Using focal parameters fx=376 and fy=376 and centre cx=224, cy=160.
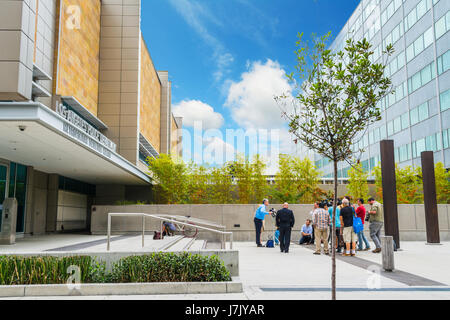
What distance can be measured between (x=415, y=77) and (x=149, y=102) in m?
27.3

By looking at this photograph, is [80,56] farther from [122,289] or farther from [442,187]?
[442,187]

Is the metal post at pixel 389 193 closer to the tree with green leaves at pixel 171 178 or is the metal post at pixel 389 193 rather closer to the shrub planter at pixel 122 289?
the shrub planter at pixel 122 289

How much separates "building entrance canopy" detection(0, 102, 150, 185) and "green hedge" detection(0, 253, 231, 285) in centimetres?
436

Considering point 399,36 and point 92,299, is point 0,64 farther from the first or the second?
point 399,36

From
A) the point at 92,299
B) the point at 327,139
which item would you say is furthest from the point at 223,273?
the point at 327,139

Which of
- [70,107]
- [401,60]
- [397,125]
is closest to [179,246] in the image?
[70,107]

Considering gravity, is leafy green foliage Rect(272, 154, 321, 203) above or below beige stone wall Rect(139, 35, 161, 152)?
below

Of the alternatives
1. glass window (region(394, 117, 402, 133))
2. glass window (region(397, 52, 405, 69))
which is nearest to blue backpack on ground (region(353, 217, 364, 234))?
glass window (region(394, 117, 402, 133))

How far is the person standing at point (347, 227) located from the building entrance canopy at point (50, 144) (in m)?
9.43

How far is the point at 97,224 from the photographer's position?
20734 millimetres

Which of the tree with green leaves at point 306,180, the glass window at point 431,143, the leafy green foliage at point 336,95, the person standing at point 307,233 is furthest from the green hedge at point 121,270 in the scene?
the glass window at point 431,143

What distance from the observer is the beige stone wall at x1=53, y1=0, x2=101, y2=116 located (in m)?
21.1

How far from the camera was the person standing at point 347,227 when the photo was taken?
12.4 m

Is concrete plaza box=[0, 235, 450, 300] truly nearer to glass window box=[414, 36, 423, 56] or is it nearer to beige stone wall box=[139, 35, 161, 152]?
beige stone wall box=[139, 35, 161, 152]
